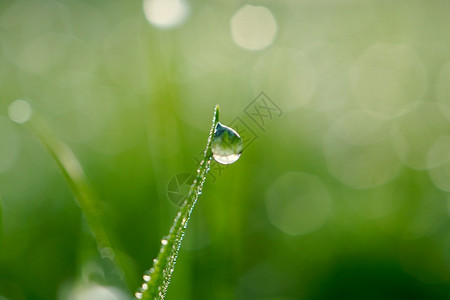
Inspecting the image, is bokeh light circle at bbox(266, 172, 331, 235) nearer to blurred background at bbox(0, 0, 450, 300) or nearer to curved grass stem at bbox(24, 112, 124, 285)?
A: blurred background at bbox(0, 0, 450, 300)

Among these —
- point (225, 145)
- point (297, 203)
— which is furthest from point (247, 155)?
point (225, 145)

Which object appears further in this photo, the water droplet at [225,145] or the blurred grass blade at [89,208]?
the blurred grass blade at [89,208]

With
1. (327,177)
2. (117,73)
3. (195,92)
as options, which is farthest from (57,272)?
(117,73)

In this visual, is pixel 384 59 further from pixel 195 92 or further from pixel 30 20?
pixel 30 20

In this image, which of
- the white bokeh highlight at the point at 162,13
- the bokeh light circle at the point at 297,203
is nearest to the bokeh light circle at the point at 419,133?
the bokeh light circle at the point at 297,203

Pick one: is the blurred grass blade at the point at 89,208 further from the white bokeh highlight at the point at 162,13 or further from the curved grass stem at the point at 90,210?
the white bokeh highlight at the point at 162,13

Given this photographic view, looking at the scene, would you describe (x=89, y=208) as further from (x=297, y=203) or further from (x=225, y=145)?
(x=297, y=203)

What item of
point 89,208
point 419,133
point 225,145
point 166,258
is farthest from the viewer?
point 419,133
